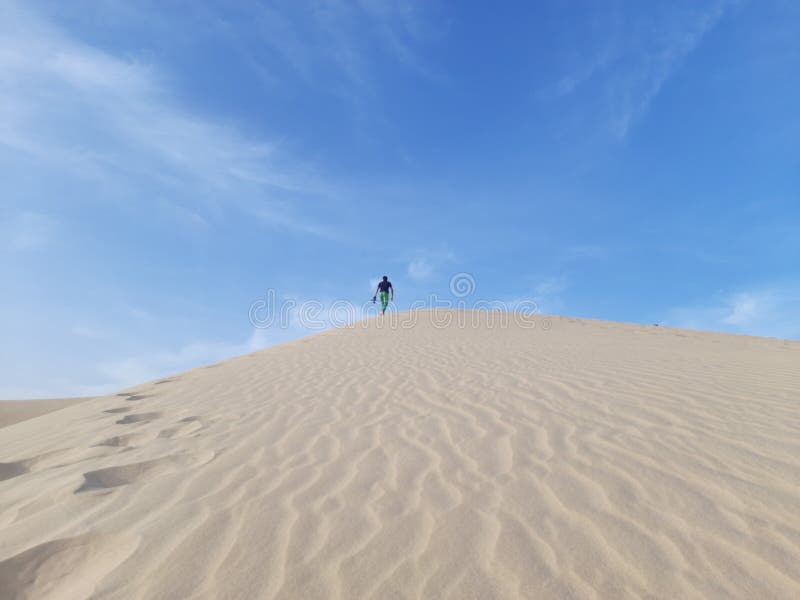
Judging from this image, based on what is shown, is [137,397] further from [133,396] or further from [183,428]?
[183,428]

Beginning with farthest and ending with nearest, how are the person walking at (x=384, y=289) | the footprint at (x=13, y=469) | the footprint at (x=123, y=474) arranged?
the person walking at (x=384, y=289) → the footprint at (x=13, y=469) → the footprint at (x=123, y=474)

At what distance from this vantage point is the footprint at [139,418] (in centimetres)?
534

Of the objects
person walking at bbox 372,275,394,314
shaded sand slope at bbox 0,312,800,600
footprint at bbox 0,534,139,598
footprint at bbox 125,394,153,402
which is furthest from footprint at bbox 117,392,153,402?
person walking at bbox 372,275,394,314

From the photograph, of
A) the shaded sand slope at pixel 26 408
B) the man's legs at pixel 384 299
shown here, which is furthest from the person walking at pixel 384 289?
the shaded sand slope at pixel 26 408

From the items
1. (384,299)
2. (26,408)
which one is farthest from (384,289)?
(26,408)

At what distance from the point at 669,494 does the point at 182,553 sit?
9.59ft

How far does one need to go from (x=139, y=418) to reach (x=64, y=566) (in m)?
3.53

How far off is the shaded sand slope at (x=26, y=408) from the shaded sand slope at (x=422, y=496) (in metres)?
4.32

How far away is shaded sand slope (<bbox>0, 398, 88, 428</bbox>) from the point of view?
927cm

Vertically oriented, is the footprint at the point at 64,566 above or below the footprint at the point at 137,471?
below

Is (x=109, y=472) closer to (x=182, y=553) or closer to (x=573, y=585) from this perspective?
(x=182, y=553)

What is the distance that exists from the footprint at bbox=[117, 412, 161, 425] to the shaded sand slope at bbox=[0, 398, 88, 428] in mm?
5322

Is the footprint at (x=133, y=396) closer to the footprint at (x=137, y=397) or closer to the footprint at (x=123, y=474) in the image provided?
the footprint at (x=137, y=397)

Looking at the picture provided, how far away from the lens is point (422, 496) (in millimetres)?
2922
